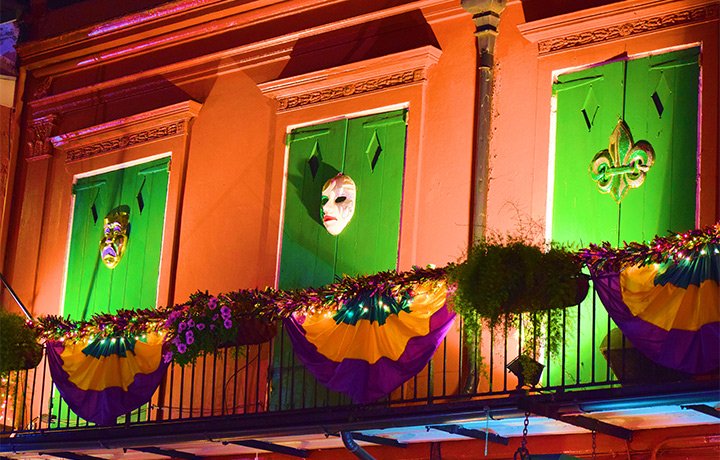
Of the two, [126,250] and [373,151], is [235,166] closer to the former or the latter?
[126,250]

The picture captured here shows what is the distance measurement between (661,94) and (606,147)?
2.19 feet

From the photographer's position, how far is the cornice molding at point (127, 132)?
1688 cm

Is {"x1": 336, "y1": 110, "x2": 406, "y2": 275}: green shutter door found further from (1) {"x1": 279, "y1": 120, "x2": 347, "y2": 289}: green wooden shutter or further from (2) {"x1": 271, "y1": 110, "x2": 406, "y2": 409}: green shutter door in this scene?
(1) {"x1": 279, "y1": 120, "x2": 347, "y2": 289}: green wooden shutter

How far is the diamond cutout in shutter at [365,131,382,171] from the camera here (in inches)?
591

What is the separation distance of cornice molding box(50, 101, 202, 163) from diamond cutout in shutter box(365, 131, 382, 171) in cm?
261

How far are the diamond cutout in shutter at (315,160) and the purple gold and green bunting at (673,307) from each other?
184 inches

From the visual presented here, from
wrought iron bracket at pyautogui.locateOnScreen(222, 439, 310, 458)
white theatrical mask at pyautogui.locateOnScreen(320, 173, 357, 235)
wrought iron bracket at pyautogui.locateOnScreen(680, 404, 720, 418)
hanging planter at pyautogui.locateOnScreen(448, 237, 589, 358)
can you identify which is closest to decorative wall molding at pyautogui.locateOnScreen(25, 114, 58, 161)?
white theatrical mask at pyautogui.locateOnScreen(320, 173, 357, 235)

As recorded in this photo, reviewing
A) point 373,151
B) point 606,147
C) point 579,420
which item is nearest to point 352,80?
point 373,151

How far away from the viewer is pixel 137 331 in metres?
14.6

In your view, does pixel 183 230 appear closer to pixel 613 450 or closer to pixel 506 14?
pixel 506 14

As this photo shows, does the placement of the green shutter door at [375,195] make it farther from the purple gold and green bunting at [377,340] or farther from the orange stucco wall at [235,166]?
the purple gold and green bunting at [377,340]

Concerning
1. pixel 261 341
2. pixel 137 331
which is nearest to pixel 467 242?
pixel 261 341

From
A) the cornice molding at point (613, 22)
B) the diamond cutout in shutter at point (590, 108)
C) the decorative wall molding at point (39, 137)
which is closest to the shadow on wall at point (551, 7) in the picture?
the cornice molding at point (613, 22)

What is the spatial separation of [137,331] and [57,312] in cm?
326
